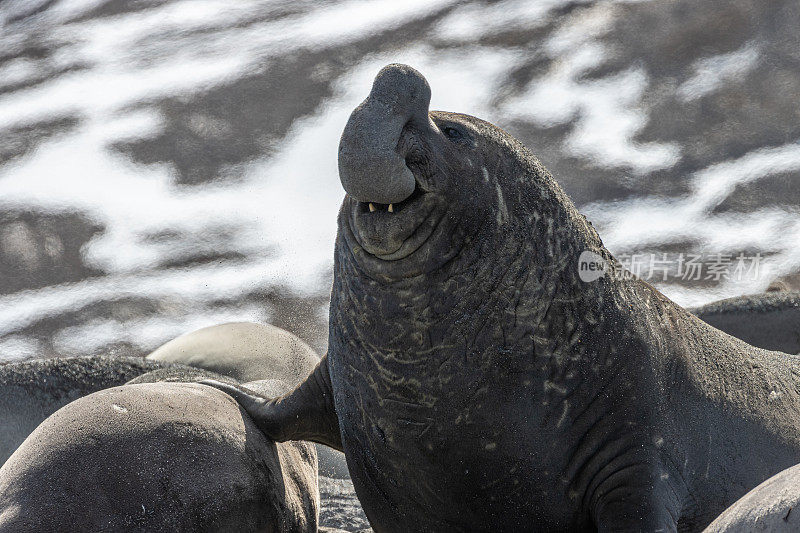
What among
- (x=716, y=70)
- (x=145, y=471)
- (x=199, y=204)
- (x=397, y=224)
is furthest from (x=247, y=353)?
(x=716, y=70)

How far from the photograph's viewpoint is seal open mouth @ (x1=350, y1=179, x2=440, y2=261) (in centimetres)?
276

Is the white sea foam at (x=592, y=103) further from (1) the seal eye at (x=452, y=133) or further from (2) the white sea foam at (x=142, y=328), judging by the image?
(1) the seal eye at (x=452, y=133)

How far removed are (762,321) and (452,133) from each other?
3.21 meters

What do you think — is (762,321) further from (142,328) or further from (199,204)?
(199,204)

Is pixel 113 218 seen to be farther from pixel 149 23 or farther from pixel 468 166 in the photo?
pixel 468 166

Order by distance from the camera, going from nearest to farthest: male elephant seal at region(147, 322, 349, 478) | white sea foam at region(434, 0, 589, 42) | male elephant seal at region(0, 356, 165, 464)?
1. male elephant seal at region(0, 356, 165, 464)
2. male elephant seal at region(147, 322, 349, 478)
3. white sea foam at region(434, 0, 589, 42)

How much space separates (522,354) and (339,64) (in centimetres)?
993

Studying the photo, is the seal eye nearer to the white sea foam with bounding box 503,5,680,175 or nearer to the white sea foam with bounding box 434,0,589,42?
the white sea foam with bounding box 503,5,680,175

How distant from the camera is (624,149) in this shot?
10844 millimetres

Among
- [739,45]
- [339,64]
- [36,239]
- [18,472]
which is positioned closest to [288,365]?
[18,472]

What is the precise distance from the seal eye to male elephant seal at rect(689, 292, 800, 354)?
2.97m

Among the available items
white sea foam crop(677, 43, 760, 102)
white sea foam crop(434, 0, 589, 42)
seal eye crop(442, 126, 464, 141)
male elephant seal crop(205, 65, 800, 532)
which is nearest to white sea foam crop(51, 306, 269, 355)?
white sea foam crop(434, 0, 589, 42)

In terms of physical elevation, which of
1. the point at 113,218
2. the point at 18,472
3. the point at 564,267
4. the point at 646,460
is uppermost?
the point at 564,267

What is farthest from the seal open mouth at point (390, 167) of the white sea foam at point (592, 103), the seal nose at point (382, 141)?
the white sea foam at point (592, 103)
